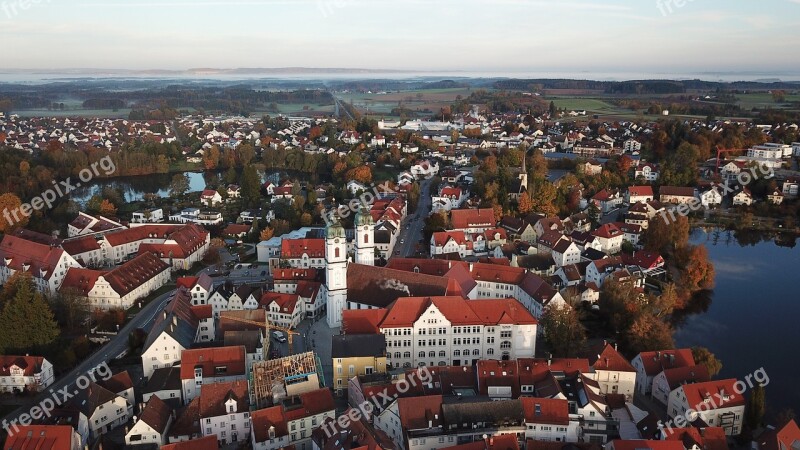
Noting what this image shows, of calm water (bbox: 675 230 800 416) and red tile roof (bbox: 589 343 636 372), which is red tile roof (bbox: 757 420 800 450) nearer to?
red tile roof (bbox: 589 343 636 372)

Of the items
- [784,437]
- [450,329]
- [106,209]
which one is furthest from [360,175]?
[784,437]

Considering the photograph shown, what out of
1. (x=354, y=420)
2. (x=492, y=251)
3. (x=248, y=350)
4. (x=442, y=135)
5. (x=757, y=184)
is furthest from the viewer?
(x=442, y=135)

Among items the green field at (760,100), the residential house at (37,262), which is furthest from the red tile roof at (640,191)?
the green field at (760,100)

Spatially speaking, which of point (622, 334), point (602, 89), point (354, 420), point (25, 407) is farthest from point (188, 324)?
point (602, 89)

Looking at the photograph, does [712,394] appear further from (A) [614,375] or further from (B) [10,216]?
(B) [10,216]

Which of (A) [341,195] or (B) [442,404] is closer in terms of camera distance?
(B) [442,404]

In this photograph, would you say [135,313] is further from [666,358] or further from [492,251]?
[666,358]
